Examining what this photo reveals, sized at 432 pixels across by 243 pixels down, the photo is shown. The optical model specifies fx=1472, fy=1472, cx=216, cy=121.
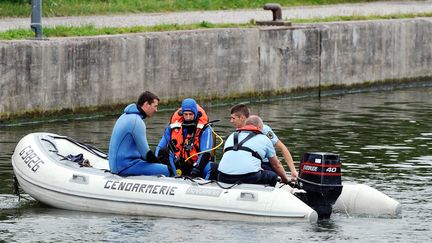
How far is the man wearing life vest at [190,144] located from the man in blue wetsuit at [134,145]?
0.46 metres

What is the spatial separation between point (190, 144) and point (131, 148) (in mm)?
906

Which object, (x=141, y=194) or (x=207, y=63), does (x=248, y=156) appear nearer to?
(x=141, y=194)

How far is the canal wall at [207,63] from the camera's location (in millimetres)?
25594

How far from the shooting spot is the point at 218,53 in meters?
29.1

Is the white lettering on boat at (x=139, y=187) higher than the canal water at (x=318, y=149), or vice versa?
the white lettering on boat at (x=139, y=187)

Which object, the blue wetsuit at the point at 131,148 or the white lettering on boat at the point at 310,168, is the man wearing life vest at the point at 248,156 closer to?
Result: the white lettering on boat at the point at 310,168

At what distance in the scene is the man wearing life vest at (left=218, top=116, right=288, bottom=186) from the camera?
17.4 meters

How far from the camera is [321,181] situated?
1711 cm

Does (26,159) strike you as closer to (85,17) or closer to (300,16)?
(85,17)

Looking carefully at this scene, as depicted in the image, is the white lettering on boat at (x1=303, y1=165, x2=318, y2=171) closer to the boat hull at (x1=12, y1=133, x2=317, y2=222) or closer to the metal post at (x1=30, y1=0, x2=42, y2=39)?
the boat hull at (x1=12, y1=133, x2=317, y2=222)

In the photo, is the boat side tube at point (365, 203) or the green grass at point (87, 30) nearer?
the boat side tube at point (365, 203)

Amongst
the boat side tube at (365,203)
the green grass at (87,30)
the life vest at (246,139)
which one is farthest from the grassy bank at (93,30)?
the boat side tube at (365,203)

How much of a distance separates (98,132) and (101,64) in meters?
2.38

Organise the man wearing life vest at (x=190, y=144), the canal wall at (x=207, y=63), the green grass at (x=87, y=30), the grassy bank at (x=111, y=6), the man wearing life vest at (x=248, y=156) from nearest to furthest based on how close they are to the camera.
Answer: the man wearing life vest at (x=248, y=156) < the man wearing life vest at (x=190, y=144) < the canal wall at (x=207, y=63) < the green grass at (x=87, y=30) < the grassy bank at (x=111, y=6)
